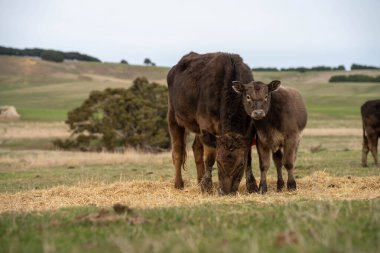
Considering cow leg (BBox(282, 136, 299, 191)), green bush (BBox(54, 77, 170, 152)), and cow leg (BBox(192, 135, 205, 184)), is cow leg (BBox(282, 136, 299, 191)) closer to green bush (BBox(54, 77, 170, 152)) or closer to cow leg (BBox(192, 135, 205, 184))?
cow leg (BBox(192, 135, 205, 184))

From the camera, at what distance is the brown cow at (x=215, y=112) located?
37.9 ft

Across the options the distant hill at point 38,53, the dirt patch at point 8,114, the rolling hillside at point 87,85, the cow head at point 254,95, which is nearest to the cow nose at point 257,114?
the cow head at point 254,95

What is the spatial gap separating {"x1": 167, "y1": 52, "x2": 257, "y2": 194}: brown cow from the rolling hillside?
2078 inches

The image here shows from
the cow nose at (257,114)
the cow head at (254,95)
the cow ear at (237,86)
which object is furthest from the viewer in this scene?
the cow ear at (237,86)

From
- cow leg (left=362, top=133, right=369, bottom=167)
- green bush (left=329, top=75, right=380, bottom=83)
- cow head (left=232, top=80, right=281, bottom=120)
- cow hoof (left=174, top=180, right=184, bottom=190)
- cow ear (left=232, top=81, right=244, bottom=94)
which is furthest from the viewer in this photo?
green bush (left=329, top=75, right=380, bottom=83)

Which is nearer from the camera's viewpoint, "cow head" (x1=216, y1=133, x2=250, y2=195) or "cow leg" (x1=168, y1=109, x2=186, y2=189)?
"cow head" (x1=216, y1=133, x2=250, y2=195)

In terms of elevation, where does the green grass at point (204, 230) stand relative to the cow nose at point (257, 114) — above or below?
below

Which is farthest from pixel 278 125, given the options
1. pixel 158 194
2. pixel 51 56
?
pixel 51 56

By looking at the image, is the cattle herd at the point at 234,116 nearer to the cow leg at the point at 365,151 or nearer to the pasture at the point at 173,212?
the pasture at the point at 173,212

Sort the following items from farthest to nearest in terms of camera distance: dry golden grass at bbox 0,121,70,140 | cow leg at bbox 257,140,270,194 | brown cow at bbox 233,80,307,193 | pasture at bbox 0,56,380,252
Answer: dry golden grass at bbox 0,121,70,140
cow leg at bbox 257,140,270,194
brown cow at bbox 233,80,307,193
pasture at bbox 0,56,380,252

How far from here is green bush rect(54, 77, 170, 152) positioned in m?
38.2

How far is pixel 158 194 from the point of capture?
1233 centimetres

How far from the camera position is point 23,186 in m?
16.8

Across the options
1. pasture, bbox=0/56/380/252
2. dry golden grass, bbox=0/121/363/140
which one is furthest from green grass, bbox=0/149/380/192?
dry golden grass, bbox=0/121/363/140
